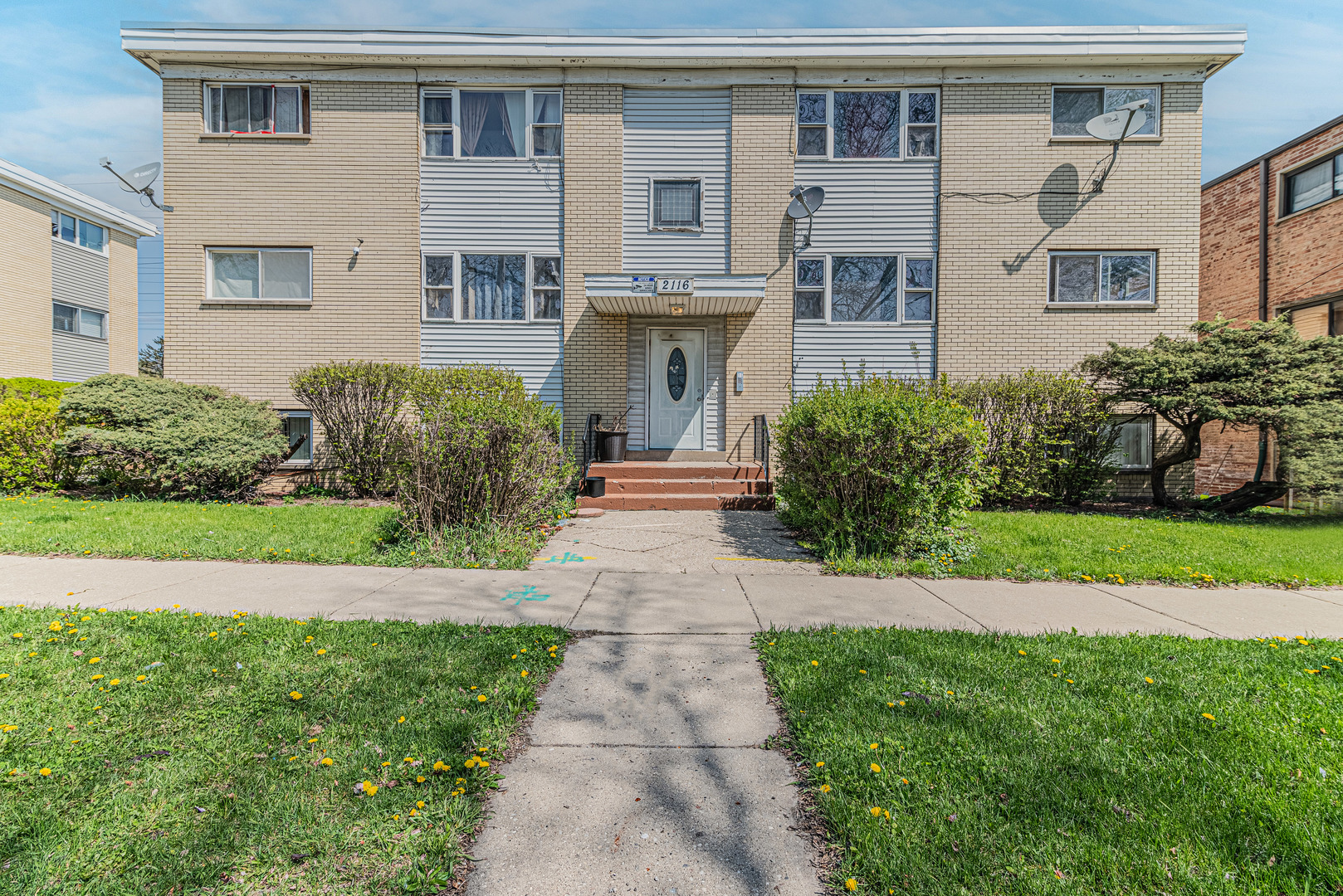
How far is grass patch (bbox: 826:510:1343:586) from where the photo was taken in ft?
18.7

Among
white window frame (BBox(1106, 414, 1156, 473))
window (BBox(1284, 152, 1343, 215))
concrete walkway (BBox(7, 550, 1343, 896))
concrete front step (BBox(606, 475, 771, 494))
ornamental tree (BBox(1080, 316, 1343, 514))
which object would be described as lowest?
concrete walkway (BBox(7, 550, 1343, 896))

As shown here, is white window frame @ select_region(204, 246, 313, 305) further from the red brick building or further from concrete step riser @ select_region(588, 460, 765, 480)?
the red brick building

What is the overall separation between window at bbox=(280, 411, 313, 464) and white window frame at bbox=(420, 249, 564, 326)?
3149 mm

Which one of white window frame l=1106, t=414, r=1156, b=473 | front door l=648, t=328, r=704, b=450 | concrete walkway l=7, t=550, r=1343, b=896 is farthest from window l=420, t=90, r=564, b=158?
white window frame l=1106, t=414, r=1156, b=473

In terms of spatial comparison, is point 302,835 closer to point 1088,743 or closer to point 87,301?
point 1088,743

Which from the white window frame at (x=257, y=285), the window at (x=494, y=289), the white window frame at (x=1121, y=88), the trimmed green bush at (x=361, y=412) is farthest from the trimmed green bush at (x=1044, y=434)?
the white window frame at (x=257, y=285)

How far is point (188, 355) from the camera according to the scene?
39.5ft

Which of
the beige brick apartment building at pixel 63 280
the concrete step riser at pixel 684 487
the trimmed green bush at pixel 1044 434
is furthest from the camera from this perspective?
the beige brick apartment building at pixel 63 280

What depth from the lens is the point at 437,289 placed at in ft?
40.2

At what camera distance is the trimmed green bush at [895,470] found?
5973mm

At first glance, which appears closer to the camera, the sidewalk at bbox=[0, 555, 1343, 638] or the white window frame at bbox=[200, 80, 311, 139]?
the sidewalk at bbox=[0, 555, 1343, 638]

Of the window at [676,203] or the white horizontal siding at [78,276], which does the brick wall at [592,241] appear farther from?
the white horizontal siding at [78,276]

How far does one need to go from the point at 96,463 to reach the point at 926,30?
55.5 feet

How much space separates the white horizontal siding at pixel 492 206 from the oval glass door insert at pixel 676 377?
3341mm
